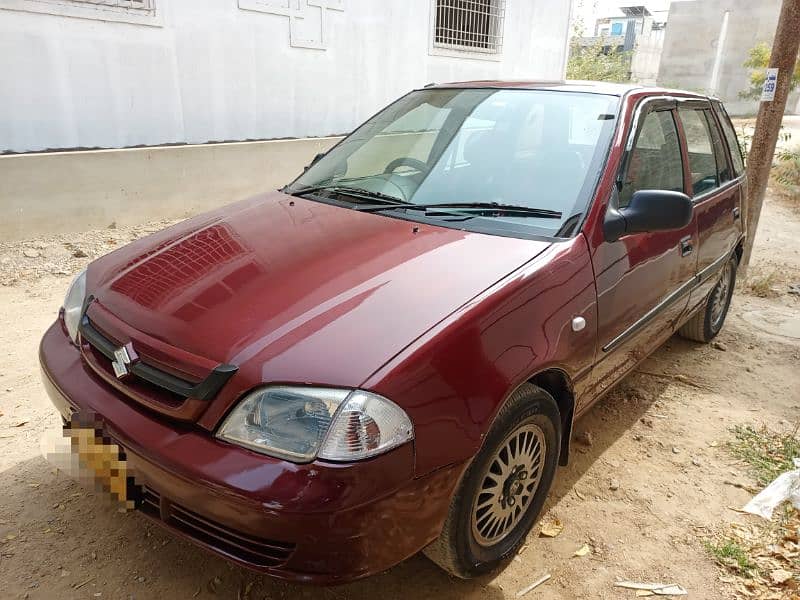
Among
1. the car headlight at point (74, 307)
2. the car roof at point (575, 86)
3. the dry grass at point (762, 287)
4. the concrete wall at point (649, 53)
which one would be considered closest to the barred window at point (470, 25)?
the dry grass at point (762, 287)

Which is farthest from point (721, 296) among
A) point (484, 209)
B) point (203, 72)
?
point (203, 72)

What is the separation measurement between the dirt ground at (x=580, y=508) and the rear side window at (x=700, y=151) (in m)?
1.21

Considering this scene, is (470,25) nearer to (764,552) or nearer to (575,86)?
(575,86)

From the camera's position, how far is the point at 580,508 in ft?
8.42

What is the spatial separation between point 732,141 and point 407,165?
2.46 m

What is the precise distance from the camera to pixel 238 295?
75.8 inches

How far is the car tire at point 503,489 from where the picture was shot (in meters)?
1.85

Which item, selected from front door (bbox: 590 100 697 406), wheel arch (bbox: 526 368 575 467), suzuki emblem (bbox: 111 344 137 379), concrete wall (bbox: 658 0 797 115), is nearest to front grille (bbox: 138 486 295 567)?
suzuki emblem (bbox: 111 344 137 379)

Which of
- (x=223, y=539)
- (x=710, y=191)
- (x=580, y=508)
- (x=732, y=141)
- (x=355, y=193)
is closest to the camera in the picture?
(x=223, y=539)

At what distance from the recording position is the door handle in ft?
9.88

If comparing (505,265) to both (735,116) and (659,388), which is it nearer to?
→ (659,388)

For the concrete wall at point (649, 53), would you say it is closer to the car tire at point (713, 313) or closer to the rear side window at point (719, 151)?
the car tire at point (713, 313)

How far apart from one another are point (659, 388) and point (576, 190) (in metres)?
1.81

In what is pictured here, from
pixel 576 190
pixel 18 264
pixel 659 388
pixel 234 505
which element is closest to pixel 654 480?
pixel 659 388
